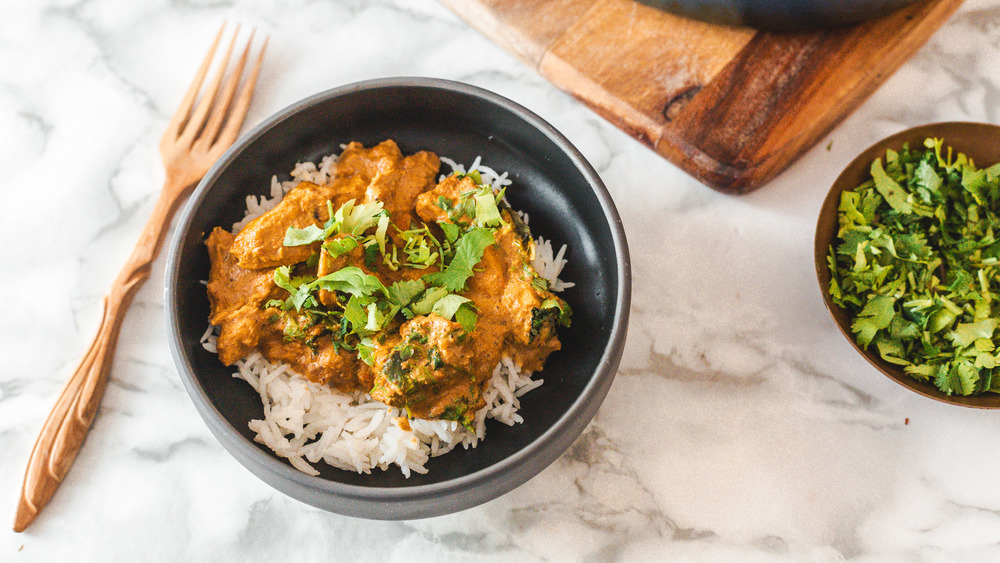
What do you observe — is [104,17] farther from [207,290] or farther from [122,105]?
[207,290]

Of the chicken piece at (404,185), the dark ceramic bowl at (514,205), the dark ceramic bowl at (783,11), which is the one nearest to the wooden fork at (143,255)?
the dark ceramic bowl at (514,205)

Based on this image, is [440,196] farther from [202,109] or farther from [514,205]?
[202,109]

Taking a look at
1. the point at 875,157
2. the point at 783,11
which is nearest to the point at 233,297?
the point at 783,11

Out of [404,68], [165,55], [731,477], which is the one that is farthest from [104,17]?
[731,477]

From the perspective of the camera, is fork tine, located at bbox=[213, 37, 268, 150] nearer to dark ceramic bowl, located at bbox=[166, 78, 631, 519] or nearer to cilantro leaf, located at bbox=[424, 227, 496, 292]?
dark ceramic bowl, located at bbox=[166, 78, 631, 519]

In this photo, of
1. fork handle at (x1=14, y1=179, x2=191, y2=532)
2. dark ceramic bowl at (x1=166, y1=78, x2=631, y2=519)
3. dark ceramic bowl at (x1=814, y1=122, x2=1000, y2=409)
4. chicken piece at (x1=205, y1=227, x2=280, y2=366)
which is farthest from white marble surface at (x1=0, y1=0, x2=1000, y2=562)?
chicken piece at (x1=205, y1=227, x2=280, y2=366)

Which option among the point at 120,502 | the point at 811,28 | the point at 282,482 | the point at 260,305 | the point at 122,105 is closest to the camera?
the point at 282,482
